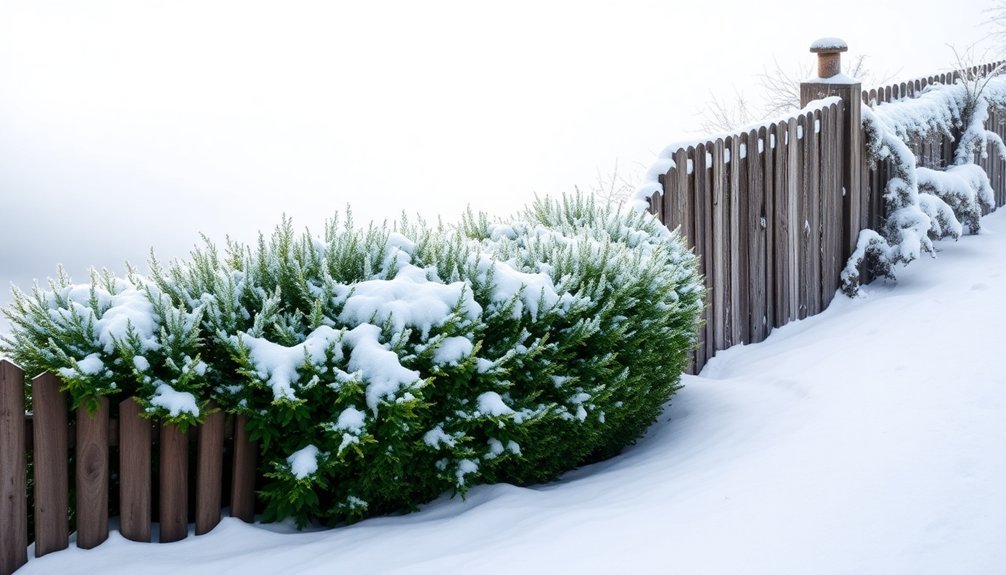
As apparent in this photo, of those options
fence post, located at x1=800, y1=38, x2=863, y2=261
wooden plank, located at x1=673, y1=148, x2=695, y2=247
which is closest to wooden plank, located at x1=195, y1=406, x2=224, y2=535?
wooden plank, located at x1=673, y1=148, x2=695, y2=247

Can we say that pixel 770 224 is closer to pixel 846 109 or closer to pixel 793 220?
pixel 793 220

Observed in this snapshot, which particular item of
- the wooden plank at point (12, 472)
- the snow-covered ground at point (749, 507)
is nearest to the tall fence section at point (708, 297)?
the wooden plank at point (12, 472)

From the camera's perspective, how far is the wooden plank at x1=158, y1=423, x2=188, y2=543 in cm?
390

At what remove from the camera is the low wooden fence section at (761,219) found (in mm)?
6418

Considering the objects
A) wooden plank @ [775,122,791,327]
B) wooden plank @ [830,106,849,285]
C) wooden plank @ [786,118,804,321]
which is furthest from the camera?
wooden plank @ [830,106,849,285]

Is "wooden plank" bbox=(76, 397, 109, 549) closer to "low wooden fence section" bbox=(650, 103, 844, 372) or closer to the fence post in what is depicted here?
"low wooden fence section" bbox=(650, 103, 844, 372)

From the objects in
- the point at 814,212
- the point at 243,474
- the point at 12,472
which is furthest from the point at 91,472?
the point at 814,212

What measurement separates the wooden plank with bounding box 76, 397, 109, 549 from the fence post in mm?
6027

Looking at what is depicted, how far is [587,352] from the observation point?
14.5 ft

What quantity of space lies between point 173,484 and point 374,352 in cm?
95

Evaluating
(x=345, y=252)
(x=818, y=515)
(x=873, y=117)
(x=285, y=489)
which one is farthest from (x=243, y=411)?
(x=873, y=117)

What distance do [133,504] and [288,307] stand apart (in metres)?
0.97

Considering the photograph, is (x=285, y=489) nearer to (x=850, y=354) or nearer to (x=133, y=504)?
(x=133, y=504)

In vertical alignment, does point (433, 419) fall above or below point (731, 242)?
below
